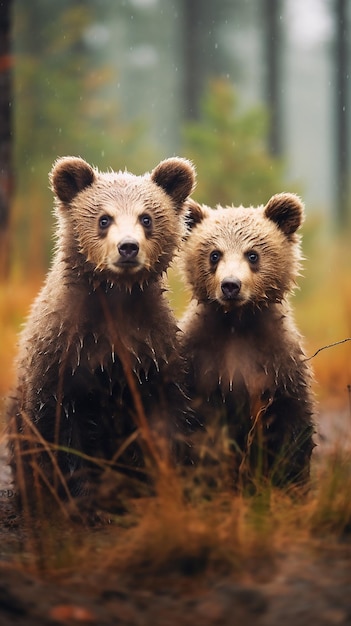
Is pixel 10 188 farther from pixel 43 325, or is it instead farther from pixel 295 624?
pixel 295 624

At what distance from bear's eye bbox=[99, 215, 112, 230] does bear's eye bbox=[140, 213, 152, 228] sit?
15 centimetres

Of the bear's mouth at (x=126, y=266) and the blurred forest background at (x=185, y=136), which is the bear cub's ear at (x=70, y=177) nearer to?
the bear's mouth at (x=126, y=266)

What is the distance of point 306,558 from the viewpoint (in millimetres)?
2777

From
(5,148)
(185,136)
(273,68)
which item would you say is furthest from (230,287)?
(273,68)

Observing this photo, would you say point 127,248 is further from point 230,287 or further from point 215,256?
point 215,256

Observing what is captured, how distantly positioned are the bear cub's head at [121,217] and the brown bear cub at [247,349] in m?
0.29

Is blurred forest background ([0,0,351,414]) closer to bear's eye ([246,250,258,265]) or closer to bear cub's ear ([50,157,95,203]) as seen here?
bear's eye ([246,250,258,265])

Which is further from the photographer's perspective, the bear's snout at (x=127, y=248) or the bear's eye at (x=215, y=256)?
the bear's eye at (x=215, y=256)

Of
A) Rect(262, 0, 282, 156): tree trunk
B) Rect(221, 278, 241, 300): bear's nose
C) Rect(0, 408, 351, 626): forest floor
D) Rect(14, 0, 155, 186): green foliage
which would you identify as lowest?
Rect(0, 408, 351, 626): forest floor

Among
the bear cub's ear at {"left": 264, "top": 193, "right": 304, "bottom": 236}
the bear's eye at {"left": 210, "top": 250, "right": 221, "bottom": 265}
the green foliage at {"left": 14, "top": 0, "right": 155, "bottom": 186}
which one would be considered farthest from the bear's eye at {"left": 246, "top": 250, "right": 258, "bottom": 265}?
the green foliage at {"left": 14, "top": 0, "right": 155, "bottom": 186}

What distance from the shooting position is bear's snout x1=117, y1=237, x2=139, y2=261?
12.2ft

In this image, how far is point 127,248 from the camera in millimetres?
3713

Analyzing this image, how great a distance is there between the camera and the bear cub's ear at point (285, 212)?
4.42 m

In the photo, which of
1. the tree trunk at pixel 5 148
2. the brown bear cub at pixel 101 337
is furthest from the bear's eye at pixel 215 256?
the tree trunk at pixel 5 148
